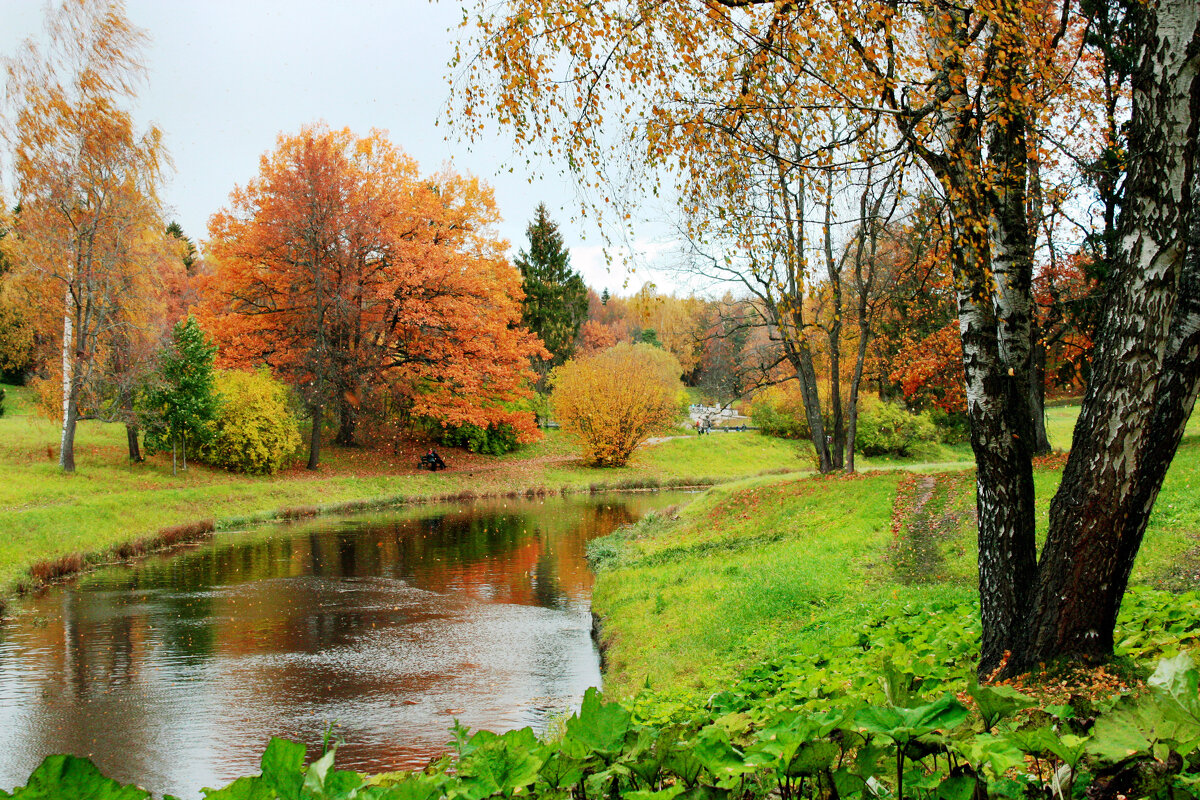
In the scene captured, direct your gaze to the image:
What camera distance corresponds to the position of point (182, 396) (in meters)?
26.1

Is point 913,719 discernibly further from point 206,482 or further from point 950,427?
point 950,427

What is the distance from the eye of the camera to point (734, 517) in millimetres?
18094

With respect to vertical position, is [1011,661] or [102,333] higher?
[102,333]

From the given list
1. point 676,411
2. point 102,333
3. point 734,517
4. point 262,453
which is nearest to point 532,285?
point 676,411

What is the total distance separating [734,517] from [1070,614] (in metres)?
14.0

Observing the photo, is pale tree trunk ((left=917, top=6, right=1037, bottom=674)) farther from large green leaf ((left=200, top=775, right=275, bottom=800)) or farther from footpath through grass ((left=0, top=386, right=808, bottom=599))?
footpath through grass ((left=0, top=386, right=808, bottom=599))

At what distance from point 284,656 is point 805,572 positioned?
7031 mm

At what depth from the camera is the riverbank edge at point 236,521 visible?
15.5 m

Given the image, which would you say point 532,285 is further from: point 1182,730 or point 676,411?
point 1182,730

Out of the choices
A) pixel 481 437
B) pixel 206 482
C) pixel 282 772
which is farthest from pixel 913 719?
pixel 481 437

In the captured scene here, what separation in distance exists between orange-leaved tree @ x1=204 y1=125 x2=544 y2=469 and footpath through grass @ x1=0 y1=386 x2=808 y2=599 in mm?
2464

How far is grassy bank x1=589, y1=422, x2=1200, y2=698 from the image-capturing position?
8.05 metres

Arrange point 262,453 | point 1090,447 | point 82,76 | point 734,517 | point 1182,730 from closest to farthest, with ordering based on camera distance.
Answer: point 1182,730 → point 1090,447 → point 734,517 → point 82,76 → point 262,453

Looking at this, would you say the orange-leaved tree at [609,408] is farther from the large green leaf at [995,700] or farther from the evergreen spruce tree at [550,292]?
the large green leaf at [995,700]
